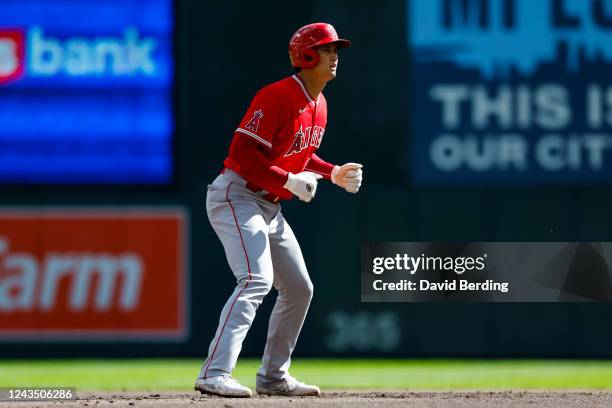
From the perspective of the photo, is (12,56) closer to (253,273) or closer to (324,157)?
(324,157)

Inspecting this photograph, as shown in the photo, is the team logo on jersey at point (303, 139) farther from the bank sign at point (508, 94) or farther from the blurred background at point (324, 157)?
the bank sign at point (508, 94)

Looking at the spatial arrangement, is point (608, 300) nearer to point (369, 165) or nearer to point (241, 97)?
point (369, 165)

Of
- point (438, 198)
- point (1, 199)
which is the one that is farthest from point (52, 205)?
point (438, 198)

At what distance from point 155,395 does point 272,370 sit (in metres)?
0.71

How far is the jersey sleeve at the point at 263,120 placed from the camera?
→ 6113mm

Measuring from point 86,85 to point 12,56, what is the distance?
1.94 ft

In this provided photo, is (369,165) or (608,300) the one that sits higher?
(369,165)

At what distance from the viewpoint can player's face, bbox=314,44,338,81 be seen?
20.9 feet

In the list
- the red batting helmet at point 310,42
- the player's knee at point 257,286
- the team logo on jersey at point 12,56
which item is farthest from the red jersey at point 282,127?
the team logo on jersey at point 12,56

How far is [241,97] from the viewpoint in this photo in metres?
9.62

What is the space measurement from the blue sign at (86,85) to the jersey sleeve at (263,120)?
3444mm

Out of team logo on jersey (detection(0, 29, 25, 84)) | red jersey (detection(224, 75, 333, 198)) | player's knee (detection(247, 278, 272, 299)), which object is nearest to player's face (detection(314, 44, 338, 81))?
red jersey (detection(224, 75, 333, 198))

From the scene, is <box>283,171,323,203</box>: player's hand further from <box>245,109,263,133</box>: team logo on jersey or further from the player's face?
the player's face

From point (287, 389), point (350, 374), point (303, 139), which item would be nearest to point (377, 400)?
point (287, 389)
